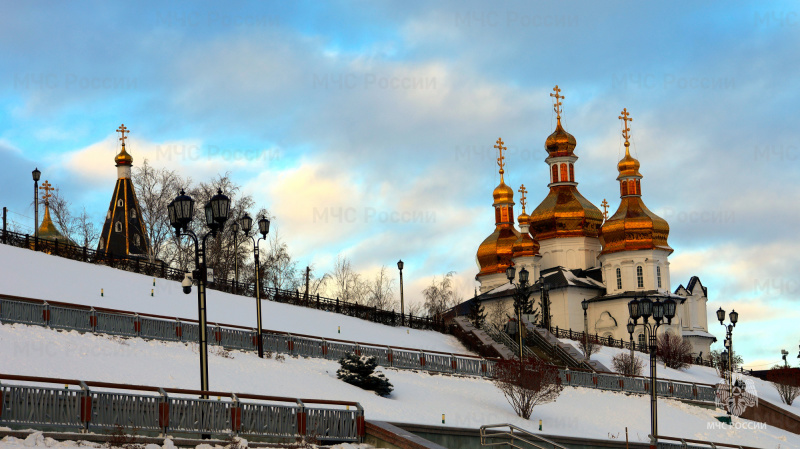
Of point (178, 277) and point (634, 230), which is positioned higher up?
point (634, 230)

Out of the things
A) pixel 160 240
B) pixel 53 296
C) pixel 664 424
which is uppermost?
pixel 160 240

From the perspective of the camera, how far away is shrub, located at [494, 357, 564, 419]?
110 feet

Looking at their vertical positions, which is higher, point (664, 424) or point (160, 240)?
point (160, 240)

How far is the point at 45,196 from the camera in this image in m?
72.0

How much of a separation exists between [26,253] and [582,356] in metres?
25.2

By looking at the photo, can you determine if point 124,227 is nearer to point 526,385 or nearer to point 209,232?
point 526,385

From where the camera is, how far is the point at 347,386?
3148 cm

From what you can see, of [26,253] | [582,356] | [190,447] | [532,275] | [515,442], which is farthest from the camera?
[532,275]

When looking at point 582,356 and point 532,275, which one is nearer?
point 582,356

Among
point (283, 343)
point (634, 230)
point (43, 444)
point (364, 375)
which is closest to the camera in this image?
point (43, 444)

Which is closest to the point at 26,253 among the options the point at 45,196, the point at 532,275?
the point at 45,196

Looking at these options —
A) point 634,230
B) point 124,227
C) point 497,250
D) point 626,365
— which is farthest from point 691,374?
point 497,250

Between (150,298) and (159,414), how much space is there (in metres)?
23.2

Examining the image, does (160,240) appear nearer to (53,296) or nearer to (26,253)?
(26,253)
